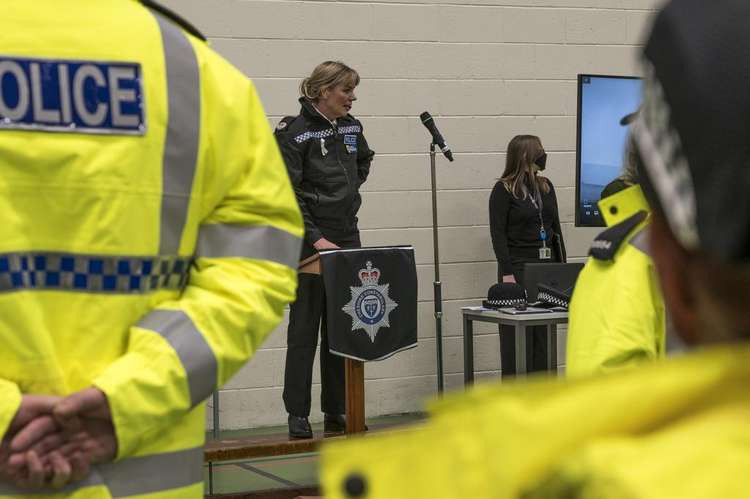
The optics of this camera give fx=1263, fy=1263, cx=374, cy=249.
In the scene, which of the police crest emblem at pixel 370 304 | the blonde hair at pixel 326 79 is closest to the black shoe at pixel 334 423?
the police crest emblem at pixel 370 304

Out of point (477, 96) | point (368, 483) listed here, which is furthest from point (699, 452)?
point (477, 96)

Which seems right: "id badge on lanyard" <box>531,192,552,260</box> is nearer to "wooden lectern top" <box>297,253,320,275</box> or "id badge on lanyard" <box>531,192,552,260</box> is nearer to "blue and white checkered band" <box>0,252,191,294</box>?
"wooden lectern top" <box>297,253,320,275</box>

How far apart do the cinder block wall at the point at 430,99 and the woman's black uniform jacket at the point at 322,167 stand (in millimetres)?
911

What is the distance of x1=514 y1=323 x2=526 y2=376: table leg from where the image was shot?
5.66 m

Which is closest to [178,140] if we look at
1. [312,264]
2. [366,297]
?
[366,297]

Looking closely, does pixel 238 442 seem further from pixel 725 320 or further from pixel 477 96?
pixel 725 320

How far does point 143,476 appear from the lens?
5.39 feet

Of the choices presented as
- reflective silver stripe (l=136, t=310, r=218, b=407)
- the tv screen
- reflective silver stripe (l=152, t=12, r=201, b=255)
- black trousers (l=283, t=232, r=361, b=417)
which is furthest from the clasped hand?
the tv screen

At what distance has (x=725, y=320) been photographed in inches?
25.4

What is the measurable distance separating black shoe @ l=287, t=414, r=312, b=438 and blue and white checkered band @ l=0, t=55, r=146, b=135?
3925 mm

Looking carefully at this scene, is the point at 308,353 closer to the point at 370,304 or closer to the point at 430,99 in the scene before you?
the point at 370,304

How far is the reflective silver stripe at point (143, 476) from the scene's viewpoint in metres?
1.58

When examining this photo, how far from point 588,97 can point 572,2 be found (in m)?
1.23

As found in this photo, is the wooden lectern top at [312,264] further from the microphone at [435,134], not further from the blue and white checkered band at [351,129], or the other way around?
the microphone at [435,134]
